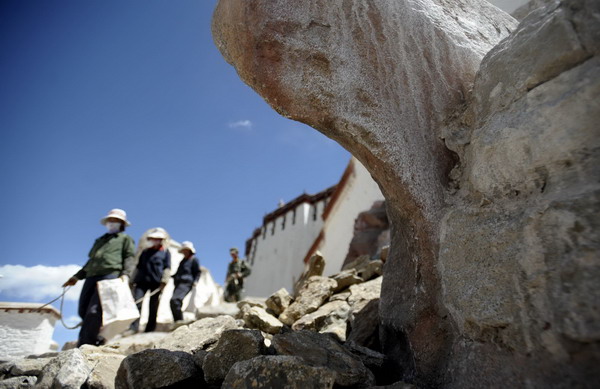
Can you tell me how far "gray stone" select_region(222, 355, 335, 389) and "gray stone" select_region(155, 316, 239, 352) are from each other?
113 centimetres

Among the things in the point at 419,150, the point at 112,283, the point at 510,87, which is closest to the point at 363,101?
the point at 419,150

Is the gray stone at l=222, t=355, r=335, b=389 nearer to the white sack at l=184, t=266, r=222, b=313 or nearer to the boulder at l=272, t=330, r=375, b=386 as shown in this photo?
the boulder at l=272, t=330, r=375, b=386

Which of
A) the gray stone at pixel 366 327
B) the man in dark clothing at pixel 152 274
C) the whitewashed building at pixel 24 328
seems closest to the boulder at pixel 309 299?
the gray stone at pixel 366 327

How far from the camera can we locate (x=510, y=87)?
1514mm

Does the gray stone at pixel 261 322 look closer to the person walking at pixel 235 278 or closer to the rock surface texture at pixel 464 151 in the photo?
the rock surface texture at pixel 464 151

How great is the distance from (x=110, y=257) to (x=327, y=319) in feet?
6.94

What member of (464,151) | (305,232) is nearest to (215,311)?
(464,151)

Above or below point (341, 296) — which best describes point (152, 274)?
above

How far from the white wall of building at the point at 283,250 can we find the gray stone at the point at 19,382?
1478 cm

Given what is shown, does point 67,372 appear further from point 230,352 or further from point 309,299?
point 309,299

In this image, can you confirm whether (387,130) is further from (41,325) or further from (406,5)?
(41,325)

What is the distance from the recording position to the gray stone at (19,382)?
7.73 ft

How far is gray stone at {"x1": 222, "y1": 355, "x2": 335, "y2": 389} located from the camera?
1.34m

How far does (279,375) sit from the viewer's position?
136cm
